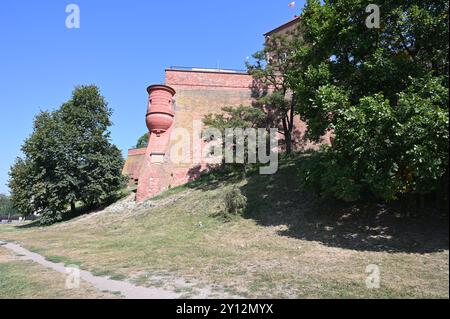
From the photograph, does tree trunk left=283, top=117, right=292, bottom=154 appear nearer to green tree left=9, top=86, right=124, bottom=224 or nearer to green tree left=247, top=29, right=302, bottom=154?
green tree left=247, top=29, right=302, bottom=154

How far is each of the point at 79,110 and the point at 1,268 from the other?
79.7ft

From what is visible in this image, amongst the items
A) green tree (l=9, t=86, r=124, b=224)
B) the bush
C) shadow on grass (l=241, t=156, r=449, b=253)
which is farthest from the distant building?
the bush

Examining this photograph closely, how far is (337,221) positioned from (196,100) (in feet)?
67.1

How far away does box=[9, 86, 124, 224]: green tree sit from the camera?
30.2 metres

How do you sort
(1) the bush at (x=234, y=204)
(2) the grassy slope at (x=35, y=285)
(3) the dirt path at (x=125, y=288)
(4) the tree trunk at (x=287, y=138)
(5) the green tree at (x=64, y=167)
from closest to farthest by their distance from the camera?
(3) the dirt path at (x=125, y=288)
(2) the grassy slope at (x=35, y=285)
(1) the bush at (x=234, y=204)
(4) the tree trunk at (x=287, y=138)
(5) the green tree at (x=64, y=167)

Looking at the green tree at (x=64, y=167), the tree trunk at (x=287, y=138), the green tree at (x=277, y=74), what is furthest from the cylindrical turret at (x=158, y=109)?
the tree trunk at (x=287, y=138)

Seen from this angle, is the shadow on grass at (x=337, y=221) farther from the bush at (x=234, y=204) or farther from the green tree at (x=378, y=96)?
the green tree at (x=378, y=96)

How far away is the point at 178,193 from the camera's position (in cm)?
2603

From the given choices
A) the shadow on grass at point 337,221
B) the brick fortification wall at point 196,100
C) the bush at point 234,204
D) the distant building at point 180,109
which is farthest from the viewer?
the brick fortification wall at point 196,100

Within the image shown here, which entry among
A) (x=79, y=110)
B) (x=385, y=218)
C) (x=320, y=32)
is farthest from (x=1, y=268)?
(x=79, y=110)

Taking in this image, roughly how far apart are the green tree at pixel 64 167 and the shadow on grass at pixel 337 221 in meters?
16.0

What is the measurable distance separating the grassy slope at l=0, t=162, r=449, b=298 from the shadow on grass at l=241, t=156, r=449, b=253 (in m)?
0.03

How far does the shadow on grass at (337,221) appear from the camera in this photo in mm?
10492
